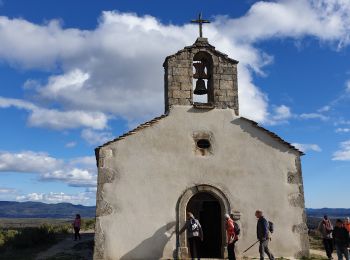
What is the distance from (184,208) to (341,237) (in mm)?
4346

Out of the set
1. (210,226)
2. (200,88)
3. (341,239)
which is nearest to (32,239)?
(210,226)

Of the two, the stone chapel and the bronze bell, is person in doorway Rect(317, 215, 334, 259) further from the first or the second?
the bronze bell

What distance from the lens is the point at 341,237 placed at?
442 inches

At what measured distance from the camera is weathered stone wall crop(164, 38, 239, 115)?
43.5 ft

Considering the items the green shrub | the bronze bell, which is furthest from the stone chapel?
the green shrub

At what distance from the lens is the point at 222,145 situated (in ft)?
42.4

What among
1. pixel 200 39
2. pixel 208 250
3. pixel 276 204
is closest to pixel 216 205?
pixel 208 250

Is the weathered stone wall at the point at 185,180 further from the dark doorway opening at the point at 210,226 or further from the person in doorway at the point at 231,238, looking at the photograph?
the dark doorway opening at the point at 210,226

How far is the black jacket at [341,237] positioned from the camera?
1118cm

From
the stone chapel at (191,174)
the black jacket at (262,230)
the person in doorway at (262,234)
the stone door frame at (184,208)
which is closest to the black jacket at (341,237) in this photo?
the stone chapel at (191,174)

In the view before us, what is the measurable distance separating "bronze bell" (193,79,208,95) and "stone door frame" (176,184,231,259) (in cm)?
319

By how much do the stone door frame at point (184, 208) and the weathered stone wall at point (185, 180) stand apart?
91mm

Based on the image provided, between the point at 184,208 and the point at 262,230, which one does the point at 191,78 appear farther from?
the point at 262,230

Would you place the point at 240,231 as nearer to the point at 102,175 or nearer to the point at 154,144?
the point at 154,144
